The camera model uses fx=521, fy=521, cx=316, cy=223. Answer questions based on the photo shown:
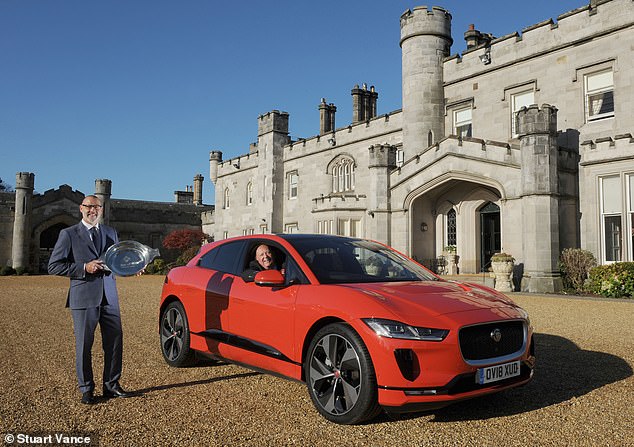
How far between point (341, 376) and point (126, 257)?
2187mm

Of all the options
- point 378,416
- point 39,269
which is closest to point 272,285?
point 378,416

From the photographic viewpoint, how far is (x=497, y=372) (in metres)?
3.97

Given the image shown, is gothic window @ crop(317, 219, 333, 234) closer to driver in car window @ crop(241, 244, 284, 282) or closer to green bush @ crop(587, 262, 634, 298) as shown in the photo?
green bush @ crop(587, 262, 634, 298)

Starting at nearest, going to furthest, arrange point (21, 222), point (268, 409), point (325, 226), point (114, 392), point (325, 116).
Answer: point (268, 409) < point (114, 392) < point (325, 226) < point (21, 222) < point (325, 116)

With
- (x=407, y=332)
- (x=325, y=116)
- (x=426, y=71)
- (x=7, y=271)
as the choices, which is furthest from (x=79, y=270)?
(x=7, y=271)

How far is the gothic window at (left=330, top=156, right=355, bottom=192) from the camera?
29.4 meters

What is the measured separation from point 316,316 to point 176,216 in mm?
41304

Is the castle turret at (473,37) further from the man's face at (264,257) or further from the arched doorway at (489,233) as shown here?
the man's face at (264,257)

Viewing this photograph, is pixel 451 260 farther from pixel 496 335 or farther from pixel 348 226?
pixel 496 335

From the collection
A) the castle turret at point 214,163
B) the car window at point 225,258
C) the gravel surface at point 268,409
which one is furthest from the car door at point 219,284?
the castle turret at point 214,163

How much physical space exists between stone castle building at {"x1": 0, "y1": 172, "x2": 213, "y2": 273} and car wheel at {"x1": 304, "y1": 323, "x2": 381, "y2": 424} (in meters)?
33.8

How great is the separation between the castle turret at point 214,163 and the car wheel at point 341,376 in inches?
1543

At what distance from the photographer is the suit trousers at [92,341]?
4.57m

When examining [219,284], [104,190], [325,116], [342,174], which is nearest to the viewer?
[219,284]
